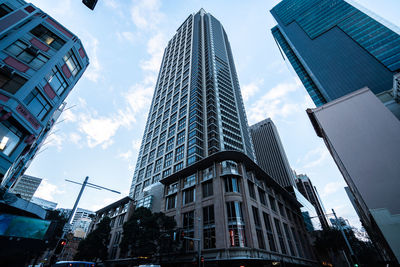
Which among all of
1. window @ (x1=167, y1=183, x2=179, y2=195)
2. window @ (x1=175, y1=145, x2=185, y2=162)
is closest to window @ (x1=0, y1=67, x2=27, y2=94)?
window @ (x1=167, y1=183, x2=179, y2=195)

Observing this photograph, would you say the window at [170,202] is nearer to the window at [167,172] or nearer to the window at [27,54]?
the window at [167,172]

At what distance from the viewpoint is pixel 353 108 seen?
38.5 m

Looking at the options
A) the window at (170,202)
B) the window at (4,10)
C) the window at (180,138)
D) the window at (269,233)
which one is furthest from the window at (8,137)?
the window at (180,138)

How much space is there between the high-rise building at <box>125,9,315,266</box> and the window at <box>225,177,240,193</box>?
17cm

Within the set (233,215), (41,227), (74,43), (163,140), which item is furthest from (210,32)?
(41,227)

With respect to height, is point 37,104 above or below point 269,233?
above

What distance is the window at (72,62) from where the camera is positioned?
74.2ft

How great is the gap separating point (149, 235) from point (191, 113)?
1812 inches

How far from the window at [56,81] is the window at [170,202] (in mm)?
27281

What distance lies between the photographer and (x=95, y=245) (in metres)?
37.5

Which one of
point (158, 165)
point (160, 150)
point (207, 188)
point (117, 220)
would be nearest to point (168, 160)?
point (158, 165)

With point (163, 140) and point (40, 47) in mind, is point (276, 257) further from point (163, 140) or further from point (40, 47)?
point (163, 140)

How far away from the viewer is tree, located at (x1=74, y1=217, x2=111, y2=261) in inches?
1444

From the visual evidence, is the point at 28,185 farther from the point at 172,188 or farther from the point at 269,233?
the point at 269,233
